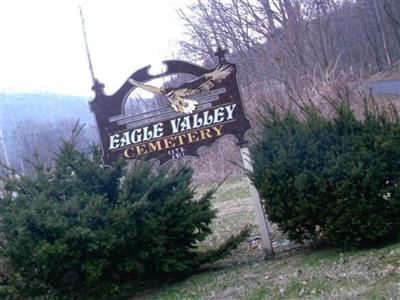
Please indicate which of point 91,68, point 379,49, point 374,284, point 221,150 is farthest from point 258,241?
point 379,49

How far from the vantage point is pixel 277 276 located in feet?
19.9

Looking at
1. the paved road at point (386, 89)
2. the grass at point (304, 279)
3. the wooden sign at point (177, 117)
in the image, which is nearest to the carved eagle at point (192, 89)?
the wooden sign at point (177, 117)

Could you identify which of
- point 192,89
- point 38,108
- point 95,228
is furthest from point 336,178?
point 38,108

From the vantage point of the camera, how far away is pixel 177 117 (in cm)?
765

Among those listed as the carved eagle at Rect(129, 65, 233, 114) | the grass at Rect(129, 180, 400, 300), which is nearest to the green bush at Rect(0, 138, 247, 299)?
the grass at Rect(129, 180, 400, 300)

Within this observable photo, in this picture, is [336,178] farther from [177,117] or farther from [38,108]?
[38,108]

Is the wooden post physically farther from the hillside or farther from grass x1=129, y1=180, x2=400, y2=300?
the hillside

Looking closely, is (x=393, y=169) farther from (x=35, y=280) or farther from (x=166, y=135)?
(x=35, y=280)

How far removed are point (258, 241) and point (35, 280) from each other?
3445mm

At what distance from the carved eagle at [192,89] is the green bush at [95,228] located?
1.01 meters

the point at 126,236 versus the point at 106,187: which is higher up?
the point at 106,187

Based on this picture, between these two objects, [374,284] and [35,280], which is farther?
[35,280]

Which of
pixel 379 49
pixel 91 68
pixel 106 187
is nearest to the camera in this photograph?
Answer: pixel 106 187

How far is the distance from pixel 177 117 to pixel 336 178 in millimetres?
2498
